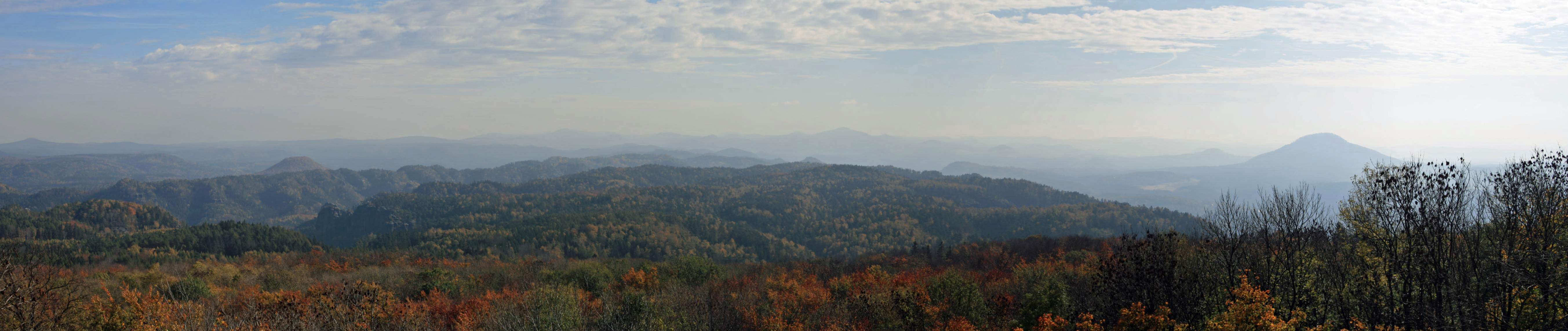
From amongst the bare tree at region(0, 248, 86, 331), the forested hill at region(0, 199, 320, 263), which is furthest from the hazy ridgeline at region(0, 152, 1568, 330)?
the forested hill at region(0, 199, 320, 263)

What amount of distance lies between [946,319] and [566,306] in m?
17.3

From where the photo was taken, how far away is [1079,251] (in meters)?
67.4

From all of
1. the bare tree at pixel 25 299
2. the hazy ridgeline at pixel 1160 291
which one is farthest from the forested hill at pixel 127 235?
the bare tree at pixel 25 299

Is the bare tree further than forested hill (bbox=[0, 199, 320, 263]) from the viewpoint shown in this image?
No

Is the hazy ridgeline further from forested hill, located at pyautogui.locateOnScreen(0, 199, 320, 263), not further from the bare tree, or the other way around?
forested hill, located at pyautogui.locateOnScreen(0, 199, 320, 263)

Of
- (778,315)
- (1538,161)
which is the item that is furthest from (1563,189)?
(778,315)

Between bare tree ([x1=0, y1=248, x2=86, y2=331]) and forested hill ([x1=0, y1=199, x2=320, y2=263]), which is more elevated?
bare tree ([x1=0, y1=248, x2=86, y2=331])

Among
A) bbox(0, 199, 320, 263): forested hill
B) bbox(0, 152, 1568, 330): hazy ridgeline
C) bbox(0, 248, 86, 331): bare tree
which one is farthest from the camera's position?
bbox(0, 199, 320, 263): forested hill

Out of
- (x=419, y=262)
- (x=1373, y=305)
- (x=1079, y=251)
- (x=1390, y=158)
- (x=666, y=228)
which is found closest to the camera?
(x=1373, y=305)

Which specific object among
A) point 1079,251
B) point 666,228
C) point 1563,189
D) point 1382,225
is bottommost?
point 666,228

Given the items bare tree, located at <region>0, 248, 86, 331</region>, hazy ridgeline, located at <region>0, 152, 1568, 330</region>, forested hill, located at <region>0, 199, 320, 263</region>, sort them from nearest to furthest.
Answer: bare tree, located at <region>0, 248, 86, 331</region> → hazy ridgeline, located at <region>0, 152, 1568, 330</region> → forested hill, located at <region>0, 199, 320, 263</region>

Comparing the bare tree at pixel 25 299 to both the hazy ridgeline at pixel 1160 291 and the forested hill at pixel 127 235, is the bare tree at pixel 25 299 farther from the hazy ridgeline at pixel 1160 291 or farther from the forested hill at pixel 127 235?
the forested hill at pixel 127 235

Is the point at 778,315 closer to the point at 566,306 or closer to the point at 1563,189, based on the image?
the point at 566,306

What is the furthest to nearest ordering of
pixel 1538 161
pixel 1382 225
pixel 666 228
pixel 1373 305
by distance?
pixel 666 228 → pixel 1382 225 → pixel 1538 161 → pixel 1373 305
